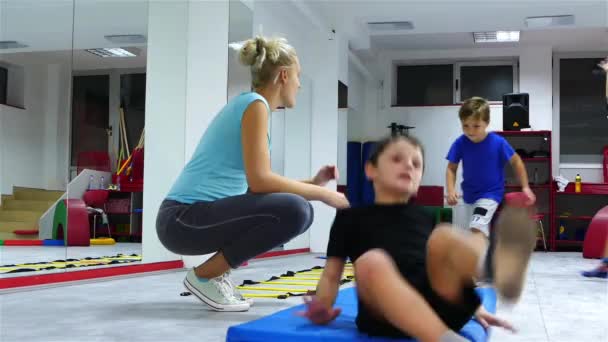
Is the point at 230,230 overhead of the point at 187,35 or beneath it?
beneath

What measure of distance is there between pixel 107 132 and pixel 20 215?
215cm

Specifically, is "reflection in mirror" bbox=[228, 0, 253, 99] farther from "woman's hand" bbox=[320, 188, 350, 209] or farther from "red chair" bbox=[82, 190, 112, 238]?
"woman's hand" bbox=[320, 188, 350, 209]

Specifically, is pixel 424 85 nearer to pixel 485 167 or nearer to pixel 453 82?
pixel 453 82

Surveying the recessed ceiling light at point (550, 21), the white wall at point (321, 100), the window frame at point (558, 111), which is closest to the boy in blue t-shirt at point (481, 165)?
the white wall at point (321, 100)

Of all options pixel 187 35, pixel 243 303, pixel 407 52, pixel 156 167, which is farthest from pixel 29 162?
pixel 407 52

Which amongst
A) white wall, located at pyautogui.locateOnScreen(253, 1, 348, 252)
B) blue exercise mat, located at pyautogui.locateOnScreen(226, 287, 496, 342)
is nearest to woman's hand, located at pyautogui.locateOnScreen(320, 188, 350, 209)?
blue exercise mat, located at pyautogui.locateOnScreen(226, 287, 496, 342)

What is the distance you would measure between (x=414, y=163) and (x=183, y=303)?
1.55 metres

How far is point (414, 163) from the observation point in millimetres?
1706

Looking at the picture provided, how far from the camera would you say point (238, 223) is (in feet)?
7.66

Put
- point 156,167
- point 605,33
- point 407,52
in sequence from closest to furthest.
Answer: point 156,167 → point 605,33 → point 407,52

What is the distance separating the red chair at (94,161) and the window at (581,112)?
24.9ft

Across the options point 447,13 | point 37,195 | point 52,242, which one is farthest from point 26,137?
point 447,13

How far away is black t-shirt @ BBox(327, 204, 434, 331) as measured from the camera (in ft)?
5.13

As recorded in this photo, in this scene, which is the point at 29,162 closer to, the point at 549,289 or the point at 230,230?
the point at 230,230
